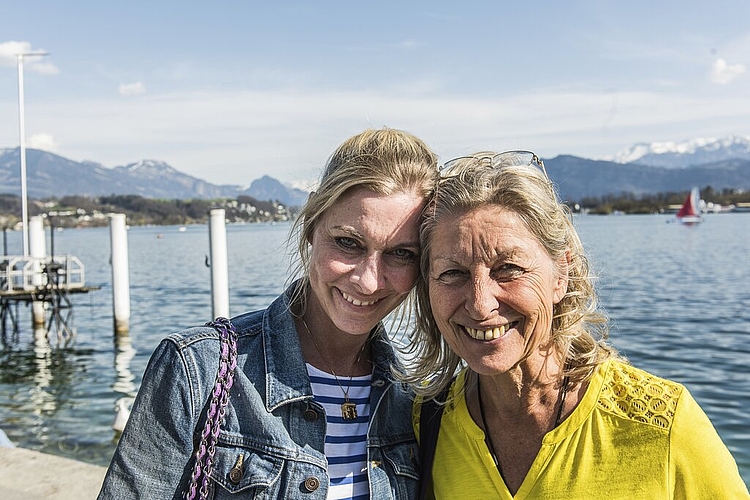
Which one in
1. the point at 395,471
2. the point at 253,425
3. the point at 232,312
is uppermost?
the point at 253,425

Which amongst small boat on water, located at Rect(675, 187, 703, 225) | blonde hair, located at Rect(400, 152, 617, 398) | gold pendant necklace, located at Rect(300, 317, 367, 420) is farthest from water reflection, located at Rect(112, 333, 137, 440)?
small boat on water, located at Rect(675, 187, 703, 225)

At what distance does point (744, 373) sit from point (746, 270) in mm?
31023

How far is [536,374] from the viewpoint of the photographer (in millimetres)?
2793

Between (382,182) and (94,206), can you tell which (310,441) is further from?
(94,206)

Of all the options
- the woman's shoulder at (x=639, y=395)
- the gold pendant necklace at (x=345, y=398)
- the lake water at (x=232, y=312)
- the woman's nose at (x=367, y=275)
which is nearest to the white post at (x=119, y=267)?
the lake water at (x=232, y=312)

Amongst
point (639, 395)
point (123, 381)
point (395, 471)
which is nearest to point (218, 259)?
point (123, 381)

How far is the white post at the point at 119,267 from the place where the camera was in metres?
22.3

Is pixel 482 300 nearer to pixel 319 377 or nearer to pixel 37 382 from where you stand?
pixel 319 377

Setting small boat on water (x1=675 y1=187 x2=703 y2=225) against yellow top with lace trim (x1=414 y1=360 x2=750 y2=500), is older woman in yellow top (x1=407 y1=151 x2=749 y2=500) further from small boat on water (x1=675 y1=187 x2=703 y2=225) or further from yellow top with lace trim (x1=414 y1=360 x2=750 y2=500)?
small boat on water (x1=675 y1=187 x2=703 y2=225)

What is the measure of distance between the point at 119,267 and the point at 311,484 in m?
21.4

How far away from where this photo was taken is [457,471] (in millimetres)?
2850

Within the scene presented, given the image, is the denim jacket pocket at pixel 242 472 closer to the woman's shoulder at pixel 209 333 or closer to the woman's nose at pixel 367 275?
the woman's shoulder at pixel 209 333

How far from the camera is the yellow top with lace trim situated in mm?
2383

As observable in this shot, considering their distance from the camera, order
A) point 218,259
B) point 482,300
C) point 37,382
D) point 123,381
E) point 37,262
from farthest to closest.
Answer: point 37,262 → point 123,381 → point 37,382 → point 218,259 → point 482,300
